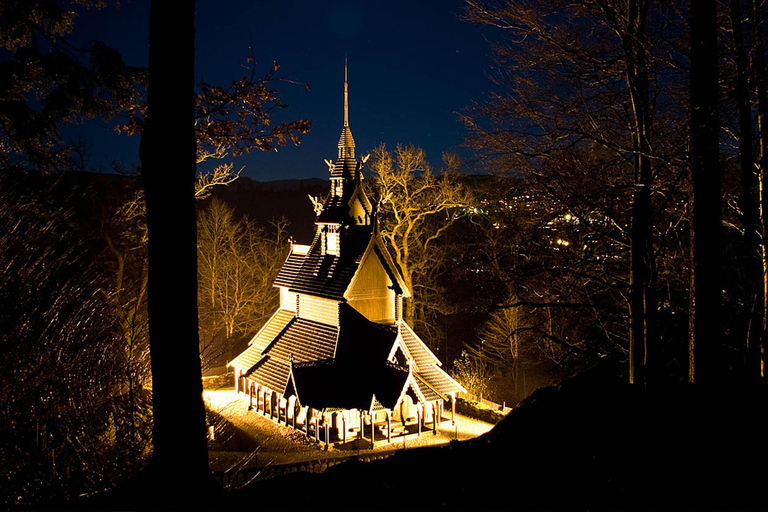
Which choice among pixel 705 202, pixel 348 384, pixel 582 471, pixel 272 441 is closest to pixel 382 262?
pixel 348 384

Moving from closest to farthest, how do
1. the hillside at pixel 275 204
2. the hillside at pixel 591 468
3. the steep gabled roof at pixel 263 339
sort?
the hillside at pixel 591 468 → the steep gabled roof at pixel 263 339 → the hillside at pixel 275 204

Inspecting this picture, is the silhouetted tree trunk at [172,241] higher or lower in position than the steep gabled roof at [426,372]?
higher

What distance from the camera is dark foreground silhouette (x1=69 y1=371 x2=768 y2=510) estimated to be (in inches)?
196

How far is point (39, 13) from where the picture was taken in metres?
8.53

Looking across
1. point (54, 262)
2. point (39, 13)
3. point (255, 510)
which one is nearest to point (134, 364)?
point (54, 262)

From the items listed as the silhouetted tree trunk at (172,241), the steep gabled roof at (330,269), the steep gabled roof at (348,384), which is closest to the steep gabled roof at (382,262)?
the steep gabled roof at (330,269)

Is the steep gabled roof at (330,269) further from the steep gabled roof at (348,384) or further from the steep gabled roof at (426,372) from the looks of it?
the steep gabled roof at (426,372)

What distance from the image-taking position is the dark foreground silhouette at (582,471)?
4.98m

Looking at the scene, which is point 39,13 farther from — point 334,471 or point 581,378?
point 581,378

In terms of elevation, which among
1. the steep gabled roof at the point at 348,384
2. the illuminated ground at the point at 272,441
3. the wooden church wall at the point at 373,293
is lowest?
the illuminated ground at the point at 272,441

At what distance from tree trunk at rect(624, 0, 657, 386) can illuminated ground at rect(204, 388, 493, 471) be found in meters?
11.3

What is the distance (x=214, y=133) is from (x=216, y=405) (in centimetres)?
1866

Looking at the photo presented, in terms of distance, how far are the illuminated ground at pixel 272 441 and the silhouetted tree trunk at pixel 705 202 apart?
491 inches

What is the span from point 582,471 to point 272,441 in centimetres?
1540
